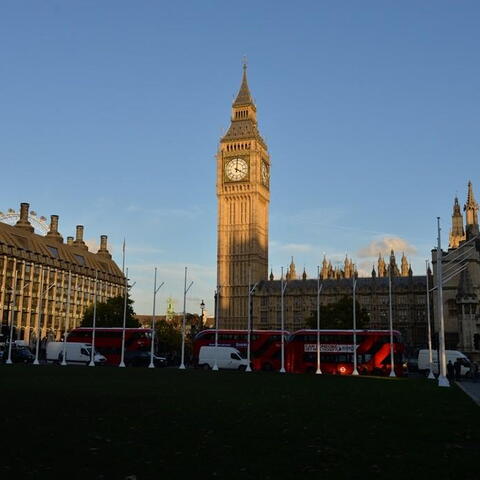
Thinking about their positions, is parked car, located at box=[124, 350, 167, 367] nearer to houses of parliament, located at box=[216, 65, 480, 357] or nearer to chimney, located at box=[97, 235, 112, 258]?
houses of parliament, located at box=[216, 65, 480, 357]

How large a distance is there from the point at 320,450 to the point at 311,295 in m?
127

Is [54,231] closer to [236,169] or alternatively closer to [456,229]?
[236,169]

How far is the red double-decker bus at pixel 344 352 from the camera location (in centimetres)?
5622

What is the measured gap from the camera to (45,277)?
121562mm

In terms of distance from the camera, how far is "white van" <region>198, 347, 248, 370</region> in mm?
58844

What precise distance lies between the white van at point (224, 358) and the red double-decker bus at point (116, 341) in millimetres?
8260

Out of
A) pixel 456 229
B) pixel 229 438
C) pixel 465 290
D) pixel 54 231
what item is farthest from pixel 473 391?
pixel 54 231

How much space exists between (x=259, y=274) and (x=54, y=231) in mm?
46159

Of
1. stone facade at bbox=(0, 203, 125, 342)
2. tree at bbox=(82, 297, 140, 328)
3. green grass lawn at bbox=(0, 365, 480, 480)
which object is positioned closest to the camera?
green grass lawn at bbox=(0, 365, 480, 480)

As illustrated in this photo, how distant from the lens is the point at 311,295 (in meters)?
138

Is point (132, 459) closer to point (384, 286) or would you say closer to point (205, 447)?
point (205, 447)

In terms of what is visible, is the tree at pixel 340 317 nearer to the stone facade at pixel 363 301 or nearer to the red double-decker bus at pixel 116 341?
the stone facade at pixel 363 301

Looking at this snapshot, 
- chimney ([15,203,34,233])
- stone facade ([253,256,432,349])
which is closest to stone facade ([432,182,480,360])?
stone facade ([253,256,432,349])

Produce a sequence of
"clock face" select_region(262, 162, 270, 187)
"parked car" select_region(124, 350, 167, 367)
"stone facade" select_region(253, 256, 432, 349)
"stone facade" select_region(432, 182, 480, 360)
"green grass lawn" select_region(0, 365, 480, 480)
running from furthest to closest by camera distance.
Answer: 1. "clock face" select_region(262, 162, 270, 187)
2. "stone facade" select_region(253, 256, 432, 349)
3. "stone facade" select_region(432, 182, 480, 360)
4. "parked car" select_region(124, 350, 167, 367)
5. "green grass lawn" select_region(0, 365, 480, 480)
